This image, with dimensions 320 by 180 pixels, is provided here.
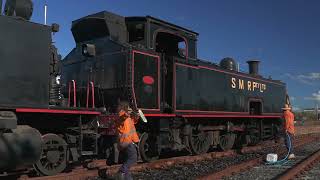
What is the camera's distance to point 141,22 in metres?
11.3

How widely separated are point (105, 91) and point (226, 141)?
583 cm

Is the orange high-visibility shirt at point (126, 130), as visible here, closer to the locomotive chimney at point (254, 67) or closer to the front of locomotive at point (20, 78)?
the front of locomotive at point (20, 78)

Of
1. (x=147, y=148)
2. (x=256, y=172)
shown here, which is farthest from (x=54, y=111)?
(x=256, y=172)

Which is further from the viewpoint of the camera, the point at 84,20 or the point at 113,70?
the point at 84,20

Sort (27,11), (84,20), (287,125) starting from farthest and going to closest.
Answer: (287,125), (84,20), (27,11)

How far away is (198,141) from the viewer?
1336cm

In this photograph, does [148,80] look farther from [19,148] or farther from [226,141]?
[226,141]

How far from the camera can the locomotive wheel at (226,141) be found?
14.9 meters

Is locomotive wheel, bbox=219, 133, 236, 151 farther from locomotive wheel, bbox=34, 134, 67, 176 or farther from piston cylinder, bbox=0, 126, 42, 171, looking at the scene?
piston cylinder, bbox=0, 126, 42, 171

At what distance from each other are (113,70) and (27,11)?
2.69 meters

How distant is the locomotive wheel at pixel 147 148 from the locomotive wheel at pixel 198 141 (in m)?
1.65

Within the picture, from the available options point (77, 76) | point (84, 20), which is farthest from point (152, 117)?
point (84, 20)

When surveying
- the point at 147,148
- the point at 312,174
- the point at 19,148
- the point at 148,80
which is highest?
the point at 148,80

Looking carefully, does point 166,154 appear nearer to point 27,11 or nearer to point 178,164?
point 178,164
